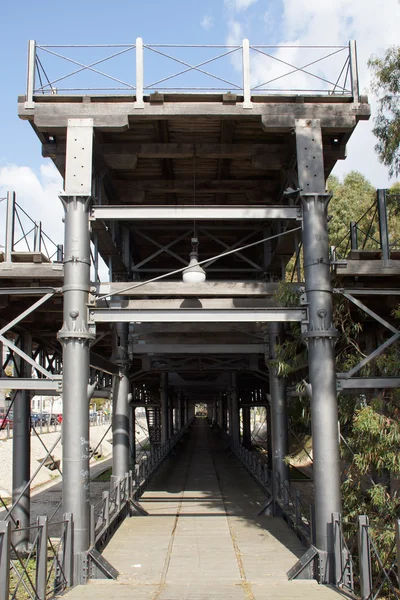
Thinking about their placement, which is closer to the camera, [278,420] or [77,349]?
[77,349]

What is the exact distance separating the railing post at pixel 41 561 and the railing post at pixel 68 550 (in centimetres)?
97

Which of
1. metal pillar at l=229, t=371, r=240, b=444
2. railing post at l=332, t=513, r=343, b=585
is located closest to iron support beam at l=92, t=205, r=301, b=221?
railing post at l=332, t=513, r=343, b=585

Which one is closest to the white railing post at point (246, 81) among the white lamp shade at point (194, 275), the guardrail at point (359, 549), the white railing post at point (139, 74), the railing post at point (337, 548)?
the white railing post at point (139, 74)

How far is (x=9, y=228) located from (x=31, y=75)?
312 cm

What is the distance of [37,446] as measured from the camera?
50844mm

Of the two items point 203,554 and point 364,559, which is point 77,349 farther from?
point 364,559

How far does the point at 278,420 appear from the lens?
48.6 feet

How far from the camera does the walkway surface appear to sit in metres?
8.07

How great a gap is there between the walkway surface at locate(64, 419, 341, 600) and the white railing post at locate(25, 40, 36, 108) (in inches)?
346

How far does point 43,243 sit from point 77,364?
647cm

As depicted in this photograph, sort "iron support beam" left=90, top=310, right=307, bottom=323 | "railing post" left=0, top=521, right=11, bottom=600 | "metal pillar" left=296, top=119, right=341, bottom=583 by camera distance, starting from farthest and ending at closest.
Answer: "iron support beam" left=90, top=310, right=307, bottom=323 < "metal pillar" left=296, top=119, right=341, bottom=583 < "railing post" left=0, top=521, right=11, bottom=600

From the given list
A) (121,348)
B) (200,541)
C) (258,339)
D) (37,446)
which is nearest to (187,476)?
(258,339)

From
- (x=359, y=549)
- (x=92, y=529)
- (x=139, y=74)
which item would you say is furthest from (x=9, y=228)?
(x=359, y=549)

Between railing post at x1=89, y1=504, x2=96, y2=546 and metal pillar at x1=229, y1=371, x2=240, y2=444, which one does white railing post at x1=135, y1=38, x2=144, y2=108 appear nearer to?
railing post at x1=89, y1=504, x2=96, y2=546
